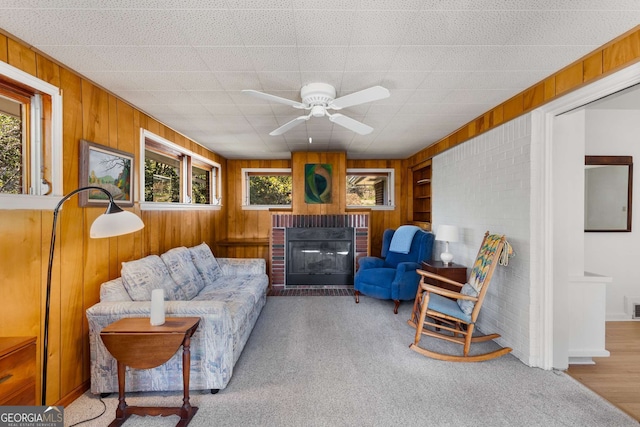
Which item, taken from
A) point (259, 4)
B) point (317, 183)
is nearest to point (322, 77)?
point (259, 4)

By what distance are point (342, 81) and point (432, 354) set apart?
2348 mm

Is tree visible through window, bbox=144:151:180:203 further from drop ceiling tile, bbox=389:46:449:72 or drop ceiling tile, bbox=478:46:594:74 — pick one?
A: drop ceiling tile, bbox=478:46:594:74

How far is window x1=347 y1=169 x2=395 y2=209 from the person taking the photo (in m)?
6.05

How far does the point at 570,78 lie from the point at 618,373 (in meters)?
2.29

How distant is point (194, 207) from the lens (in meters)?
4.41

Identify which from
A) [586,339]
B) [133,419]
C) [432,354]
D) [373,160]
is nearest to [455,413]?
[432,354]

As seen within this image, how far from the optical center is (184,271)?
10.4 ft

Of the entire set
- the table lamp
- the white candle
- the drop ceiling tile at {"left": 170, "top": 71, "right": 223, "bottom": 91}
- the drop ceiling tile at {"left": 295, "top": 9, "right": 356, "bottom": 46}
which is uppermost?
the drop ceiling tile at {"left": 170, "top": 71, "right": 223, "bottom": 91}

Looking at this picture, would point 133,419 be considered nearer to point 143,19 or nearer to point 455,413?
point 455,413

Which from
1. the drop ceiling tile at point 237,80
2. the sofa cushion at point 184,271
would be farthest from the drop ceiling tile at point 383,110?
the sofa cushion at point 184,271

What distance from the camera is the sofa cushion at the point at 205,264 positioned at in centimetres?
354

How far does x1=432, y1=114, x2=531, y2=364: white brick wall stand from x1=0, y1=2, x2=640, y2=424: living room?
1 cm

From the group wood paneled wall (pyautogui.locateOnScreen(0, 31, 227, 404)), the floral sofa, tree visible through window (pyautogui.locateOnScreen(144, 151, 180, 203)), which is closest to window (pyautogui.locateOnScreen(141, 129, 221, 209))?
tree visible through window (pyautogui.locateOnScreen(144, 151, 180, 203))

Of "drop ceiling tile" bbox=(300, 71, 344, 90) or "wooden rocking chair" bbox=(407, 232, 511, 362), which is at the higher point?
"drop ceiling tile" bbox=(300, 71, 344, 90)
